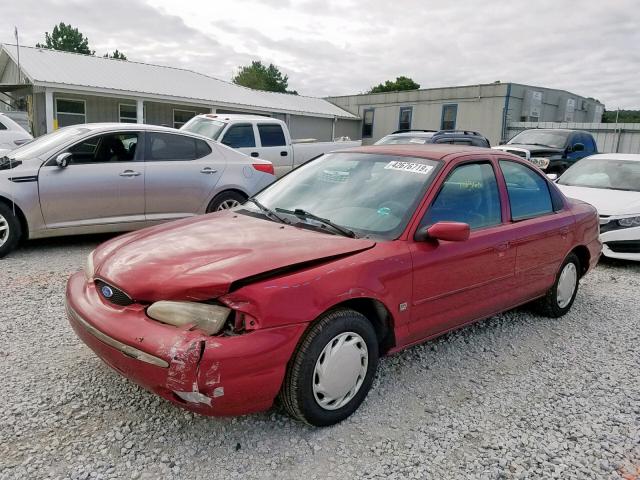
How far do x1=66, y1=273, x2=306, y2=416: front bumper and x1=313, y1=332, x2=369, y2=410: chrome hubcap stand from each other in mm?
239

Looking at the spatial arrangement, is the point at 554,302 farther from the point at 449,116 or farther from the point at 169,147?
the point at 449,116

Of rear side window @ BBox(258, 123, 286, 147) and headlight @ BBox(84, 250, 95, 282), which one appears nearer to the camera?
headlight @ BBox(84, 250, 95, 282)

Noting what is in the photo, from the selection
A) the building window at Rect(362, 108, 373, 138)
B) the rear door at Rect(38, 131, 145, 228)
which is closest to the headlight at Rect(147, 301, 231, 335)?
the rear door at Rect(38, 131, 145, 228)

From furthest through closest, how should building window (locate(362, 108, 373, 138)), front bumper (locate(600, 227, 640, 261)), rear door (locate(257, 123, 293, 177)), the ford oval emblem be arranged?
1. building window (locate(362, 108, 373, 138))
2. rear door (locate(257, 123, 293, 177))
3. front bumper (locate(600, 227, 640, 261))
4. the ford oval emblem

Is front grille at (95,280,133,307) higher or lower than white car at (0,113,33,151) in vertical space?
lower

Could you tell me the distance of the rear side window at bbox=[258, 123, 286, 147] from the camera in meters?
10.2

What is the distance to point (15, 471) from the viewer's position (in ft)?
7.59

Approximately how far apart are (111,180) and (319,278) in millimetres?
4348

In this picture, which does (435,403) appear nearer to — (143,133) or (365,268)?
(365,268)

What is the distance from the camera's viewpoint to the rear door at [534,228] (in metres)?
3.95

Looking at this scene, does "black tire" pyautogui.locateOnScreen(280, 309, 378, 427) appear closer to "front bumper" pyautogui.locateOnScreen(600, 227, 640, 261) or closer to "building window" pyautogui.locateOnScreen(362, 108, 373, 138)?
"front bumper" pyautogui.locateOnScreen(600, 227, 640, 261)

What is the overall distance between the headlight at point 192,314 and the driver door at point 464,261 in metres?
1.25

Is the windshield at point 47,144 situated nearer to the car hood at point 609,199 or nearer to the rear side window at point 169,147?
the rear side window at point 169,147

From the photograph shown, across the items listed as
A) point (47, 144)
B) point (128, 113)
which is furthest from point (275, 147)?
point (128, 113)
